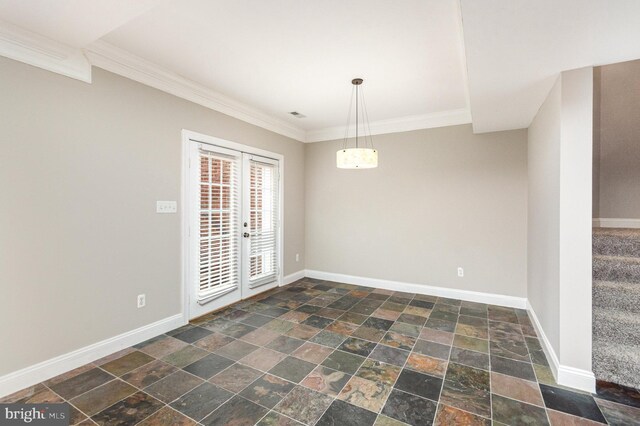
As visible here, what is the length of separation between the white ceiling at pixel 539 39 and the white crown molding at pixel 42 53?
114 inches

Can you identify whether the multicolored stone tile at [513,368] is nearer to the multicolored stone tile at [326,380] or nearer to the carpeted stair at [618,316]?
the carpeted stair at [618,316]

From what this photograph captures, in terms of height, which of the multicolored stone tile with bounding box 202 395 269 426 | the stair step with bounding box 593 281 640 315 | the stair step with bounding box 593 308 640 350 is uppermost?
the stair step with bounding box 593 281 640 315

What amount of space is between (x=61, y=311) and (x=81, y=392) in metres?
0.67

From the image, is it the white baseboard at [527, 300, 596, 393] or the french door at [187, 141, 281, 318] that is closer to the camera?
the white baseboard at [527, 300, 596, 393]

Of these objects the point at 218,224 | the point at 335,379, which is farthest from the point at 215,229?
the point at 335,379

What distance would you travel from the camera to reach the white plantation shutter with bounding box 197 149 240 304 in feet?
11.4

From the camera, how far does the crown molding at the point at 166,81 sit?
2.54m

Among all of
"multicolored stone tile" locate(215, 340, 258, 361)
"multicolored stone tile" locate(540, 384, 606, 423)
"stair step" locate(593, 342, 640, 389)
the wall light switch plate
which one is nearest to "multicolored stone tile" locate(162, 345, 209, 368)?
"multicolored stone tile" locate(215, 340, 258, 361)

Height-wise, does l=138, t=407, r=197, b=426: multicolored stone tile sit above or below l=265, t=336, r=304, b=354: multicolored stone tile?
below

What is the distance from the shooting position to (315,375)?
2.31 m

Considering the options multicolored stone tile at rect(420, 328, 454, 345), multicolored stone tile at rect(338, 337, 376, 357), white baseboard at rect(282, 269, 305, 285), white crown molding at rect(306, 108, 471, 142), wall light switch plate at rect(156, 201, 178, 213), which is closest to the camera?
multicolored stone tile at rect(338, 337, 376, 357)

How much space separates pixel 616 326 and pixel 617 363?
0.26m

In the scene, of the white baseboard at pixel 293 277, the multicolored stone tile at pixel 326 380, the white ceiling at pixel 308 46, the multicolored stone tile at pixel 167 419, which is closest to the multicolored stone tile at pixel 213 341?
the multicolored stone tile at pixel 167 419

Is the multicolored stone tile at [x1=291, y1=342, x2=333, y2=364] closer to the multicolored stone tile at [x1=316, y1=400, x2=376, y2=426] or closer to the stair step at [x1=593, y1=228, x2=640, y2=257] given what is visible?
the multicolored stone tile at [x1=316, y1=400, x2=376, y2=426]
